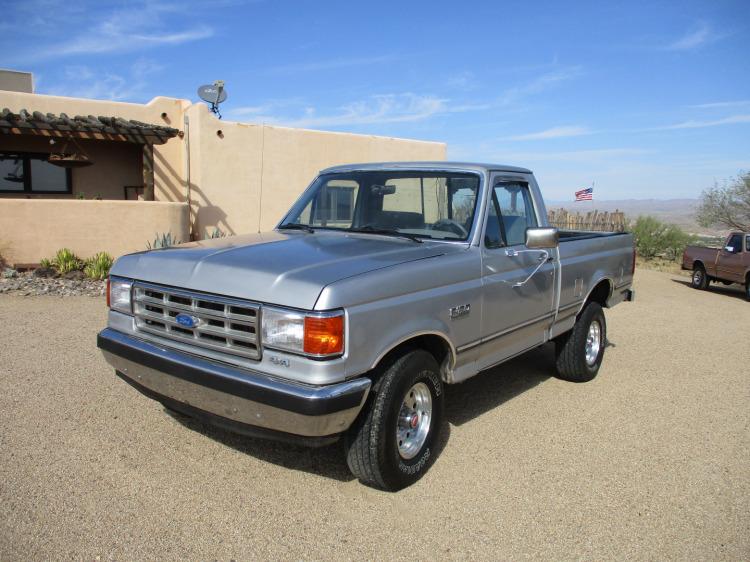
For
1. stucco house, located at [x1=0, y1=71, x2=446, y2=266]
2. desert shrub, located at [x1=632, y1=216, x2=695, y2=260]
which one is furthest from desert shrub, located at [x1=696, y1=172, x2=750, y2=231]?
stucco house, located at [x1=0, y1=71, x2=446, y2=266]

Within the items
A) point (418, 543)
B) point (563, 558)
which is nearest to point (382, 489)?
point (418, 543)

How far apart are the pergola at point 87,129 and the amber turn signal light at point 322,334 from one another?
10.5 metres

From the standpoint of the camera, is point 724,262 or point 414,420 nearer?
point 414,420

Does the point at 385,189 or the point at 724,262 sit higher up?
the point at 385,189

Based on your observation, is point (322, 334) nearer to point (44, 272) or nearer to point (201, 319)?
point (201, 319)

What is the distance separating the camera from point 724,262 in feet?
46.3

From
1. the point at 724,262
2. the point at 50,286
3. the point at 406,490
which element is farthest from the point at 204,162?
the point at 724,262

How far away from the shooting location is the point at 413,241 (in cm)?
427

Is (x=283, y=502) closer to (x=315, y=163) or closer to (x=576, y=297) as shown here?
(x=576, y=297)

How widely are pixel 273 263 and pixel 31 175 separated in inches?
481

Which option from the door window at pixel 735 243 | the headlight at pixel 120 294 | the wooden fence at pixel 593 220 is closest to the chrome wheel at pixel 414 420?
the headlight at pixel 120 294

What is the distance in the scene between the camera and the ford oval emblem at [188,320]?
3.40 m

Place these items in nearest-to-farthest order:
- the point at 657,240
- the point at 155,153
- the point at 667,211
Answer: the point at 155,153 < the point at 657,240 < the point at 667,211

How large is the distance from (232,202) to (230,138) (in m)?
1.45
